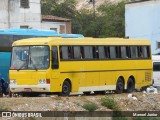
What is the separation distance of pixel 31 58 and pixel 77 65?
262 centimetres

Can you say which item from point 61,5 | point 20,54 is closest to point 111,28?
point 61,5

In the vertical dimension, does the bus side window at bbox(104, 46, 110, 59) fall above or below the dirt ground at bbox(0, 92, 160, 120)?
above

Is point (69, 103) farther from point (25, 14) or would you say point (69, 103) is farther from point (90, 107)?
point (25, 14)

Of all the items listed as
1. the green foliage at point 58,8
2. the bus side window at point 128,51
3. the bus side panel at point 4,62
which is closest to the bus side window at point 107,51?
the bus side window at point 128,51

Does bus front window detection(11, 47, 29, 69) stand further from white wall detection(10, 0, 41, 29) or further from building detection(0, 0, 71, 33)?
white wall detection(10, 0, 41, 29)

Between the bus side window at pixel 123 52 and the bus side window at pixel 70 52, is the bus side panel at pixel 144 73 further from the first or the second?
the bus side window at pixel 70 52

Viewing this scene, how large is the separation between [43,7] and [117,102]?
5870 cm

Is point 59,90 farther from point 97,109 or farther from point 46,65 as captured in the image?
point 97,109

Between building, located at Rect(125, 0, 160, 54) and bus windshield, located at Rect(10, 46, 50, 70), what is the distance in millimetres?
30175

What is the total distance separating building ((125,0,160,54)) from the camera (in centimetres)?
5722

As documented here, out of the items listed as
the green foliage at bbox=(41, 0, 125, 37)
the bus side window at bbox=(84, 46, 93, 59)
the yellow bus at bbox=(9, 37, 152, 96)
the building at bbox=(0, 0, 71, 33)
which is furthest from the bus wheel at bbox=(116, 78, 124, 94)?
the green foliage at bbox=(41, 0, 125, 37)

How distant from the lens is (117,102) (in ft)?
89.7

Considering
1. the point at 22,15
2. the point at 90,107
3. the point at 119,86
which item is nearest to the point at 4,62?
the point at 119,86

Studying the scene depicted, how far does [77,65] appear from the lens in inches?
1158
